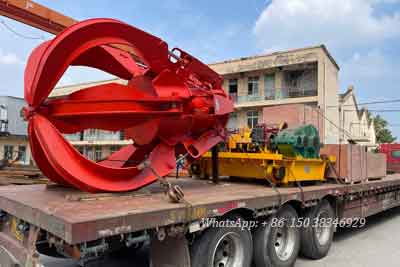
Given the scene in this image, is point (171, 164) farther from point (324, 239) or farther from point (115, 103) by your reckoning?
point (324, 239)

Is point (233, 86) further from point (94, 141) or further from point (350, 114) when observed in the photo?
point (94, 141)

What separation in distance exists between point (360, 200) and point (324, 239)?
177 centimetres

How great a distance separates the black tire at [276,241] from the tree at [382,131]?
6125 cm

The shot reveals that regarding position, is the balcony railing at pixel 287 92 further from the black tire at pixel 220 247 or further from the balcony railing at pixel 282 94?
the black tire at pixel 220 247

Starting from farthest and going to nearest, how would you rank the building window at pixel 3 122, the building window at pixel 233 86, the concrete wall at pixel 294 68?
the building window at pixel 233 86 < the concrete wall at pixel 294 68 < the building window at pixel 3 122

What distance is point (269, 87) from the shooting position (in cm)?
2747

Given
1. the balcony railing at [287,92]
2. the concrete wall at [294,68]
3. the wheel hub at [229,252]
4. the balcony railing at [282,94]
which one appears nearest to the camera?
the wheel hub at [229,252]

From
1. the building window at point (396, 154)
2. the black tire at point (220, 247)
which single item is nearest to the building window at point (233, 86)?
the building window at point (396, 154)

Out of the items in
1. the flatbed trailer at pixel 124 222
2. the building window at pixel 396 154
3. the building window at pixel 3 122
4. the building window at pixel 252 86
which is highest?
the building window at pixel 252 86

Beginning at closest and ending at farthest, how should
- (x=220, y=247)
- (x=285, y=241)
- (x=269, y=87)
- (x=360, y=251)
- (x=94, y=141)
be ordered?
(x=220, y=247)
(x=285, y=241)
(x=360, y=251)
(x=269, y=87)
(x=94, y=141)

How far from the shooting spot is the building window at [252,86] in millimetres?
28019

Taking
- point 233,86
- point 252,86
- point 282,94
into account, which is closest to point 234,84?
point 233,86

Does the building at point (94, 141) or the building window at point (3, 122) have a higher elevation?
the building window at point (3, 122)

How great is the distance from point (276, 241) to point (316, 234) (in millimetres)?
1182
